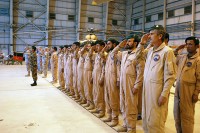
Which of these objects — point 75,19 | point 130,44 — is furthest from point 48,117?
point 75,19

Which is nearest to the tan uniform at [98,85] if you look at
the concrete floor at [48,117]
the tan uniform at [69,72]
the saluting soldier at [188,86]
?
the concrete floor at [48,117]

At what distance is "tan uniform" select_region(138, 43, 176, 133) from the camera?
2.56m

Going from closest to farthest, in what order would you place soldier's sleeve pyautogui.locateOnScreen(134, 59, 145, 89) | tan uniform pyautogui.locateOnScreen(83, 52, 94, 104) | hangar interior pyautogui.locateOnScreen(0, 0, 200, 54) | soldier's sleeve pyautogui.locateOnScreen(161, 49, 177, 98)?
soldier's sleeve pyautogui.locateOnScreen(161, 49, 177, 98) → soldier's sleeve pyautogui.locateOnScreen(134, 59, 145, 89) → tan uniform pyautogui.locateOnScreen(83, 52, 94, 104) → hangar interior pyautogui.locateOnScreen(0, 0, 200, 54)

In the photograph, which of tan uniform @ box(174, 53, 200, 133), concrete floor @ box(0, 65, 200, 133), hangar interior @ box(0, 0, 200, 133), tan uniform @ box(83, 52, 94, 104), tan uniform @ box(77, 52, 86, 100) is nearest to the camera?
tan uniform @ box(174, 53, 200, 133)

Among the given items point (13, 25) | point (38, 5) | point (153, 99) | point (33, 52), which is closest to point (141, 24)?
point (38, 5)

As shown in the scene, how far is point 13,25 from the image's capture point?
19.6 metres

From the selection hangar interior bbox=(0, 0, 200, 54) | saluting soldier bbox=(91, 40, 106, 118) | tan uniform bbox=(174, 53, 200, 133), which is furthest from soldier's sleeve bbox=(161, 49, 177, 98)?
hangar interior bbox=(0, 0, 200, 54)

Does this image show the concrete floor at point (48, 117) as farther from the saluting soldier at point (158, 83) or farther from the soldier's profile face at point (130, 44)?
the soldier's profile face at point (130, 44)

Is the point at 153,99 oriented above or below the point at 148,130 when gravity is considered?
above

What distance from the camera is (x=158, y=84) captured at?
263 cm

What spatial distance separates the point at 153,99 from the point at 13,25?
1961cm

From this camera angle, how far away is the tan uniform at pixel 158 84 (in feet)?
8.41

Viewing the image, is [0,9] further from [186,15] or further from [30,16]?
[186,15]

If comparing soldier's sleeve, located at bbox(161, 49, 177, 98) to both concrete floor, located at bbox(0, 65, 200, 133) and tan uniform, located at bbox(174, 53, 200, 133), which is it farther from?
concrete floor, located at bbox(0, 65, 200, 133)
